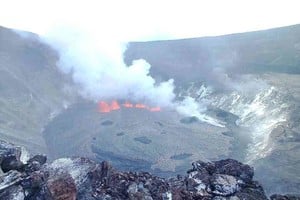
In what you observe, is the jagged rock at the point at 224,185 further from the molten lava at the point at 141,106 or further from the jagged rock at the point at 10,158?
the molten lava at the point at 141,106

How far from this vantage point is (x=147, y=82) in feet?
298

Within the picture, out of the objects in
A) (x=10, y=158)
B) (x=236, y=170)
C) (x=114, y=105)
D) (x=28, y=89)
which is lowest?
(x=10, y=158)

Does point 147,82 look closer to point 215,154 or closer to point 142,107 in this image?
point 142,107

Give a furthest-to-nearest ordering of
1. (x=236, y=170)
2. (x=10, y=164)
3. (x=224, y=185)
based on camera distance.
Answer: (x=236, y=170) → (x=10, y=164) → (x=224, y=185)

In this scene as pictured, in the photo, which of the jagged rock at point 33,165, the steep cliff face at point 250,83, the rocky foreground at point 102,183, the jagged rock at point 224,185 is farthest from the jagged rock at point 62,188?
the steep cliff face at point 250,83

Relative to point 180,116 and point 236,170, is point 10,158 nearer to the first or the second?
point 236,170

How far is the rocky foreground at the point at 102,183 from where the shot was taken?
1667 cm

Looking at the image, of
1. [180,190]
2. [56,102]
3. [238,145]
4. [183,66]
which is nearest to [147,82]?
[183,66]

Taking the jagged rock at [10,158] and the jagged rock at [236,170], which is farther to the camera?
the jagged rock at [236,170]

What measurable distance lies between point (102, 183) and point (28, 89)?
218 feet

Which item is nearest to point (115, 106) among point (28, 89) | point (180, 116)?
point (180, 116)

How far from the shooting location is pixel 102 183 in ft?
58.3

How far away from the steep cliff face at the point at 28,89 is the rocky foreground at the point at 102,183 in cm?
4190

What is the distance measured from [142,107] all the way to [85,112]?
10.6 meters
